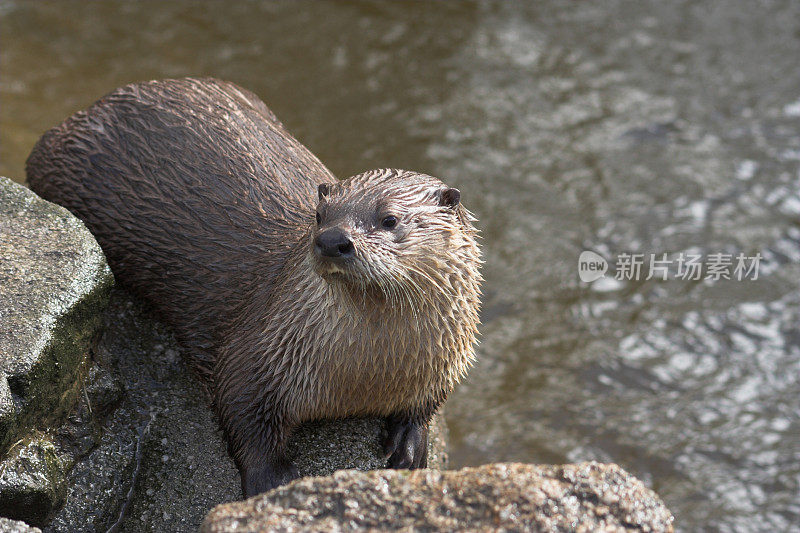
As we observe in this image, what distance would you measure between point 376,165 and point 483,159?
63 centimetres

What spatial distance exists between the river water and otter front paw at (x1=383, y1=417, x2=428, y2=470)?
1.10 meters

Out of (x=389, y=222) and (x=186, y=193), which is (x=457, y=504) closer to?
(x=389, y=222)

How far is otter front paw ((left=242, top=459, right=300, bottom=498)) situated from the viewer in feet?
8.96

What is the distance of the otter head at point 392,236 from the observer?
7.64 ft

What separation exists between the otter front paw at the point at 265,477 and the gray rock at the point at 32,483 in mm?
503

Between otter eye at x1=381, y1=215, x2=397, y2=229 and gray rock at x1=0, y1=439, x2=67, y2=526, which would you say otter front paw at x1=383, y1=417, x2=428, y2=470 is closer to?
otter eye at x1=381, y1=215, x2=397, y2=229

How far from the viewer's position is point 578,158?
5.46 m

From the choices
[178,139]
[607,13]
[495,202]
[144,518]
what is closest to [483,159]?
[495,202]

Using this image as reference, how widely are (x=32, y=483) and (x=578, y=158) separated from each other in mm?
3770

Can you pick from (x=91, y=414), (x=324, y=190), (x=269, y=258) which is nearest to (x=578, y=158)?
(x=269, y=258)

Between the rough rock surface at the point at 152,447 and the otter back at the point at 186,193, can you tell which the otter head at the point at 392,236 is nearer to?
the otter back at the point at 186,193

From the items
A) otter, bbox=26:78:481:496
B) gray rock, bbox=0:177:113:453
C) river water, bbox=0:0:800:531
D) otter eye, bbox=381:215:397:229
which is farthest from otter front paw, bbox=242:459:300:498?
river water, bbox=0:0:800:531

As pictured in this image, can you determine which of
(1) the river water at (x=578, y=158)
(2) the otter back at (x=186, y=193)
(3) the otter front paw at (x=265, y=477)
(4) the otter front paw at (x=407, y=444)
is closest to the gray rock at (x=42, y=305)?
(2) the otter back at (x=186, y=193)

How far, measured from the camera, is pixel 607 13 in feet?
21.5
